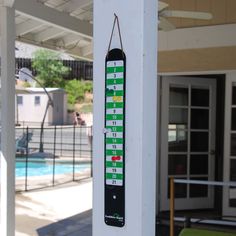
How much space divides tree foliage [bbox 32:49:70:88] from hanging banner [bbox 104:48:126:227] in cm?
3218

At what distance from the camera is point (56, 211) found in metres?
6.66

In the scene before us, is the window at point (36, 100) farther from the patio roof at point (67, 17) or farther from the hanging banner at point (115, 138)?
the hanging banner at point (115, 138)

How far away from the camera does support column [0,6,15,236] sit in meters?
3.76

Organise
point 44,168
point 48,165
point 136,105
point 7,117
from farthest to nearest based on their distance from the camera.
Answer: point 48,165
point 44,168
point 7,117
point 136,105

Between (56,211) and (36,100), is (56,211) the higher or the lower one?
the lower one

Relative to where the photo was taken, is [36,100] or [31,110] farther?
[31,110]

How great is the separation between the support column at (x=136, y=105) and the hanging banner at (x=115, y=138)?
0.7 inches

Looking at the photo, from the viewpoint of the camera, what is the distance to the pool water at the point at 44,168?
37.7 ft

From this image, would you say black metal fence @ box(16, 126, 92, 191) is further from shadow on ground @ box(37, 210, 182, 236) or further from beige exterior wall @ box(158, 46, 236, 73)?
beige exterior wall @ box(158, 46, 236, 73)

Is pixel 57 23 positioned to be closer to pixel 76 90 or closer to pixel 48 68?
pixel 76 90

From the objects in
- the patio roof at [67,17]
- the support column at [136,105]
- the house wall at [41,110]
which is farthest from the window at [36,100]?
the support column at [136,105]

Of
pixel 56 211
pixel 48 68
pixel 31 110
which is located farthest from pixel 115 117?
pixel 48 68

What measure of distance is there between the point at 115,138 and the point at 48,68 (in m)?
32.8

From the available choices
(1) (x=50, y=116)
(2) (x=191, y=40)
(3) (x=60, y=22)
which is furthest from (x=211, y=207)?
(1) (x=50, y=116)
